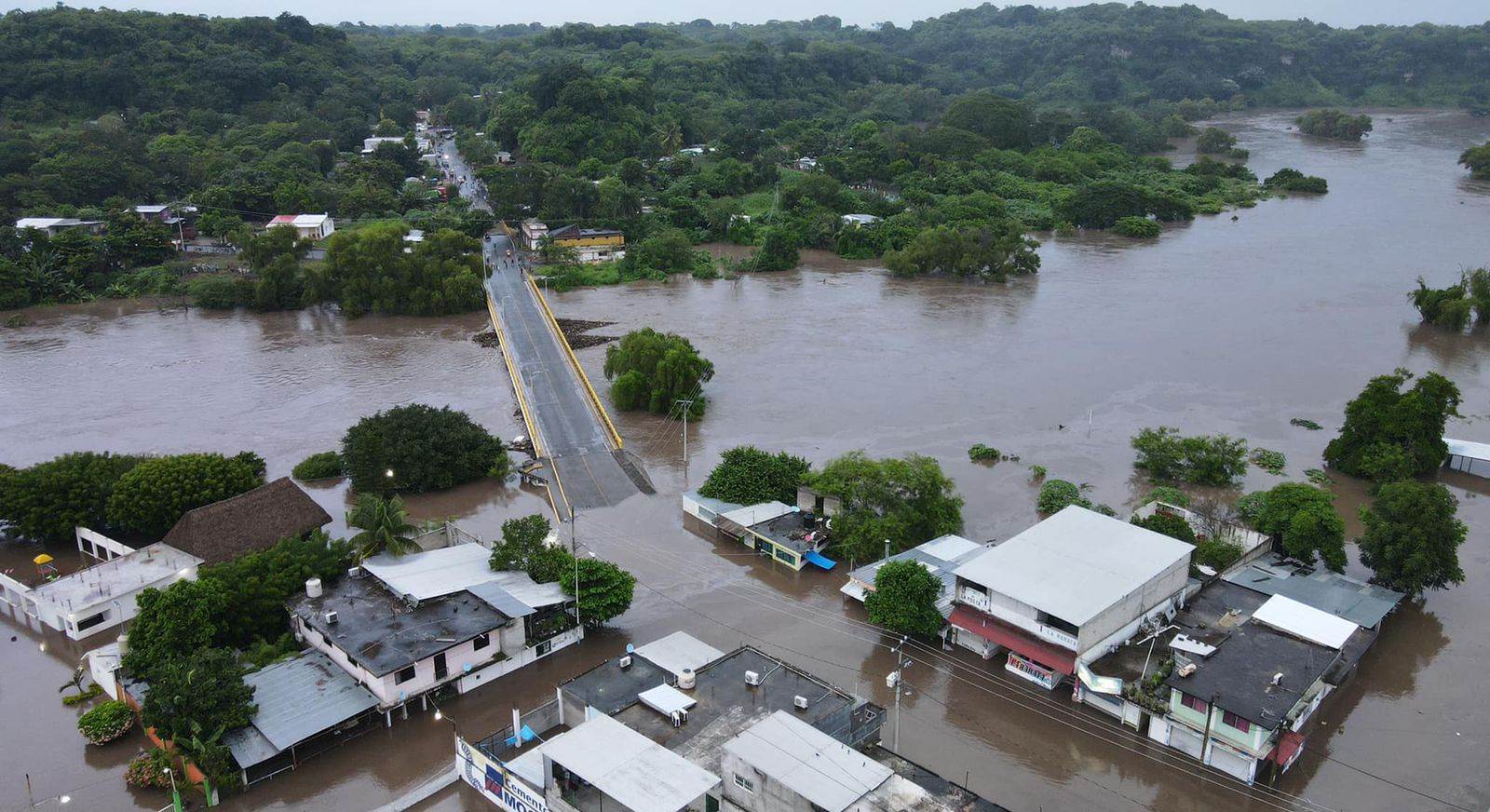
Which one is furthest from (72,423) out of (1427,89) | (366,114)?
(1427,89)

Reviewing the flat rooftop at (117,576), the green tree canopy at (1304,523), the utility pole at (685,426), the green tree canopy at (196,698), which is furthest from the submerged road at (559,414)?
the green tree canopy at (1304,523)

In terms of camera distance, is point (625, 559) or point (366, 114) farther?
point (366, 114)

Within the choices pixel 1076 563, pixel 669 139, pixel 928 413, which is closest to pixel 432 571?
pixel 1076 563

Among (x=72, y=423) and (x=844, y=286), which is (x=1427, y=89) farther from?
(x=72, y=423)

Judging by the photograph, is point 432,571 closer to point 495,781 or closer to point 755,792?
point 495,781

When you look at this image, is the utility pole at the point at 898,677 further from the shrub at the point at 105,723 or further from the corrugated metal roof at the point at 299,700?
the shrub at the point at 105,723

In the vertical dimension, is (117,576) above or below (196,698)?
below
